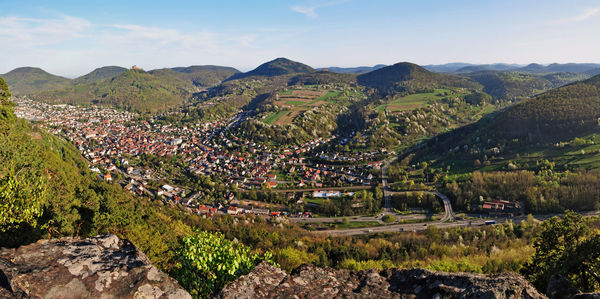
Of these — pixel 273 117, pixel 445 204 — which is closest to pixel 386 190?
pixel 445 204

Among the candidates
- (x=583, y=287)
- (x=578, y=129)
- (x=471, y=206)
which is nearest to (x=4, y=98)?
(x=583, y=287)

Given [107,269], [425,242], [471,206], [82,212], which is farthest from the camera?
[471,206]

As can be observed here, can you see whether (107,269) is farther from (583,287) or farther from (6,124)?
(6,124)

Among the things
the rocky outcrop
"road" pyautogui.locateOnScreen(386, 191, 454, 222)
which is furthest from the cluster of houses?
the rocky outcrop

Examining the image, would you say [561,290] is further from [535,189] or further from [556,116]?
[556,116]

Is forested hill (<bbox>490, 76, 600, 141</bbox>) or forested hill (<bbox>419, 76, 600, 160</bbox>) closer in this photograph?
forested hill (<bbox>419, 76, 600, 160</bbox>)

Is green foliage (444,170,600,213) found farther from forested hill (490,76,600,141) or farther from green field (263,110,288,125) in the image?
green field (263,110,288,125)
